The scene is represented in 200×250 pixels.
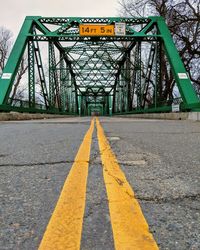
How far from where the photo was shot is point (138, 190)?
2.49 meters

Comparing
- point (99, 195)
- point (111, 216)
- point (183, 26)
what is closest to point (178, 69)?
point (183, 26)

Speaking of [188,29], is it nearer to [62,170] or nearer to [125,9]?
[125,9]

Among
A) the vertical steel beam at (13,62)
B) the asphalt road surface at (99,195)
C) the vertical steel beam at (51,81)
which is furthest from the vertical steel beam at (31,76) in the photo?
the asphalt road surface at (99,195)

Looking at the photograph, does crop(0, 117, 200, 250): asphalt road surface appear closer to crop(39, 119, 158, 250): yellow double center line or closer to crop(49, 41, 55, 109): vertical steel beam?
crop(39, 119, 158, 250): yellow double center line

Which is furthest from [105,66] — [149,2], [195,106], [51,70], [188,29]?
[195,106]

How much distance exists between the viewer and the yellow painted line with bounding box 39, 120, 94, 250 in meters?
1.57

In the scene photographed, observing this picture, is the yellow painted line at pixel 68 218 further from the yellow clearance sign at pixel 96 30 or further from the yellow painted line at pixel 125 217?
the yellow clearance sign at pixel 96 30

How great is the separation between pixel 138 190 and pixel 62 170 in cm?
97

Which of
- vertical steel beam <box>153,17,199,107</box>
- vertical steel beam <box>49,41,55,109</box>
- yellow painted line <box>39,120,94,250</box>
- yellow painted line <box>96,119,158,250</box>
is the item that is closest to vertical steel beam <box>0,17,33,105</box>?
vertical steel beam <box>49,41,55,109</box>

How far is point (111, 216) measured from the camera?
192cm

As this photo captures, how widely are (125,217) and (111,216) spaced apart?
0.26 feet

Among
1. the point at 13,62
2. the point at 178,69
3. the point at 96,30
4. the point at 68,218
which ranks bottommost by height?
the point at 68,218

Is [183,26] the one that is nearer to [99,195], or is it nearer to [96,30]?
[96,30]

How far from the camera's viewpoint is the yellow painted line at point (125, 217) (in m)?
1.56
